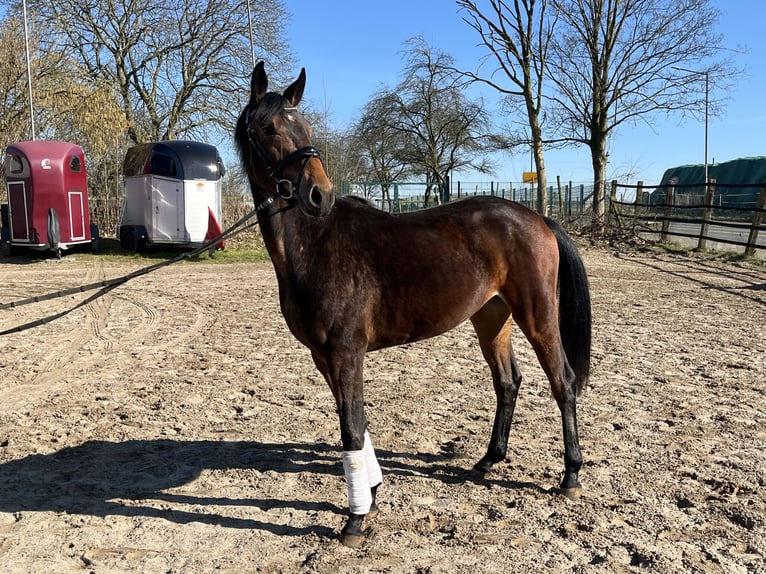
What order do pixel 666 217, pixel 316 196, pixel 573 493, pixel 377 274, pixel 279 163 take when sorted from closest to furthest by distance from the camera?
pixel 316 196 → pixel 279 163 → pixel 377 274 → pixel 573 493 → pixel 666 217

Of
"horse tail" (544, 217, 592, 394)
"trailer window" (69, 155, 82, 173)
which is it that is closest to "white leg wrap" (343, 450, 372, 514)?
"horse tail" (544, 217, 592, 394)

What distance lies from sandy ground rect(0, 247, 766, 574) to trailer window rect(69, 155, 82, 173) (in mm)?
9837

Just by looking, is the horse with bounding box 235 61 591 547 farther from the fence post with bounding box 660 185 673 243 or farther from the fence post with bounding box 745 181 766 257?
the fence post with bounding box 660 185 673 243

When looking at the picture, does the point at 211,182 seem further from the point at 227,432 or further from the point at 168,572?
the point at 168,572

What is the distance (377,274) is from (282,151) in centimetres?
79

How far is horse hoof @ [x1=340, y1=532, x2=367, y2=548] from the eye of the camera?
9.38ft

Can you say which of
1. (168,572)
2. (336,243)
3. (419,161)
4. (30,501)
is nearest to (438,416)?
(336,243)

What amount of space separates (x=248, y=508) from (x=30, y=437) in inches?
80.5

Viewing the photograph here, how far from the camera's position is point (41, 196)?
14945 mm

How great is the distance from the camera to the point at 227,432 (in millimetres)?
4363

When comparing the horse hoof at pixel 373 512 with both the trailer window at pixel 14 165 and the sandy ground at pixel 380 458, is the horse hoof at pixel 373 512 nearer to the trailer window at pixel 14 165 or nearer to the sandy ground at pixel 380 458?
the sandy ground at pixel 380 458

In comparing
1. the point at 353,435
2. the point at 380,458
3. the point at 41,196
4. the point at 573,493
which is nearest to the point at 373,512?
the point at 353,435

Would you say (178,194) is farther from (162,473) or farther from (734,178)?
(734,178)

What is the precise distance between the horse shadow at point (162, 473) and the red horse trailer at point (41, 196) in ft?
42.4
